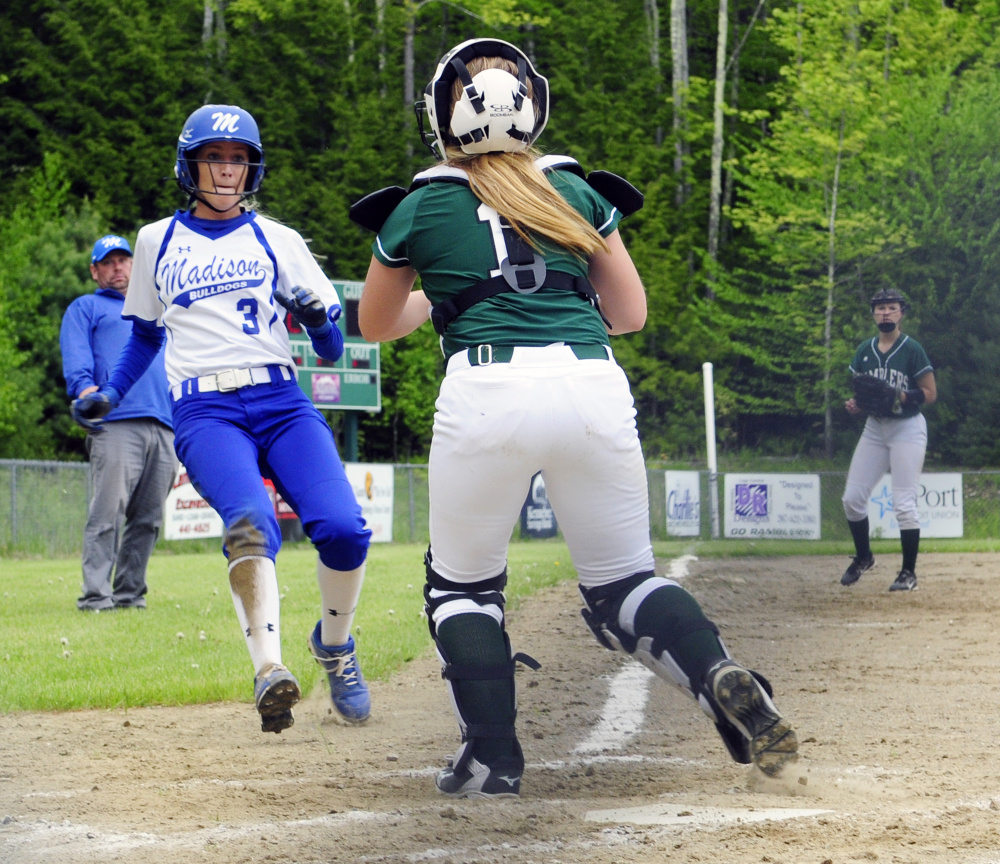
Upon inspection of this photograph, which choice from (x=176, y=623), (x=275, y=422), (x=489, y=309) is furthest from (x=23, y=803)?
(x=176, y=623)

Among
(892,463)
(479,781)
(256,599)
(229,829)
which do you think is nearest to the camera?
(229,829)

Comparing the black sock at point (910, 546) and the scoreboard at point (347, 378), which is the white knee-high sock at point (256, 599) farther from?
the scoreboard at point (347, 378)

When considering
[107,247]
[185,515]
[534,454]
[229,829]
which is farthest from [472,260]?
[185,515]

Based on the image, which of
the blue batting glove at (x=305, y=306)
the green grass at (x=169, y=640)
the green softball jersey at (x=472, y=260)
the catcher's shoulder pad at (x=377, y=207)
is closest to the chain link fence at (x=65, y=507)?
the green grass at (x=169, y=640)

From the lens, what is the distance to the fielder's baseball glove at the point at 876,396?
10008 mm

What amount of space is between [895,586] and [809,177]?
23.4 metres

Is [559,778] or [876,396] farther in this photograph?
[876,396]

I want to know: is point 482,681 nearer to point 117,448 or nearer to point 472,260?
point 472,260

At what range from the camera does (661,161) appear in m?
38.6

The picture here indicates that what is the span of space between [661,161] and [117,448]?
3210 centimetres

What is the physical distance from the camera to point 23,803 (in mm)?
3494

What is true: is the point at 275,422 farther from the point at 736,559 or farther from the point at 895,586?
the point at 736,559

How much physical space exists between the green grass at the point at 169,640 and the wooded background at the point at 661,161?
64.1 feet

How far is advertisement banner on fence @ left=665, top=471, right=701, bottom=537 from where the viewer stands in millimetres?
20234
